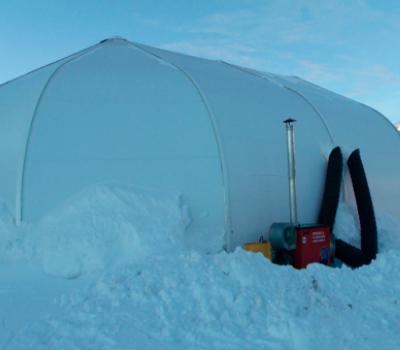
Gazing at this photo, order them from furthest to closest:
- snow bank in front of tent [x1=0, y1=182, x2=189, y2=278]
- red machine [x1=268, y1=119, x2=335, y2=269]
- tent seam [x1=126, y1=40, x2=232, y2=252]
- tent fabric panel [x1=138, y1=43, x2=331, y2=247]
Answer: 1. tent fabric panel [x1=138, y1=43, x2=331, y2=247]
2. tent seam [x1=126, y1=40, x2=232, y2=252]
3. red machine [x1=268, y1=119, x2=335, y2=269]
4. snow bank in front of tent [x1=0, y1=182, x2=189, y2=278]

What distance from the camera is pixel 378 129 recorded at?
12531 mm

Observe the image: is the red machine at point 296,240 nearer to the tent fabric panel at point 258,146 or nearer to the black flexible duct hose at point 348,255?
the black flexible duct hose at point 348,255

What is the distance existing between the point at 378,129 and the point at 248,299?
9250 mm

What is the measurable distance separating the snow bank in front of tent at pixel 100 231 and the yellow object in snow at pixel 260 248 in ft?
3.73

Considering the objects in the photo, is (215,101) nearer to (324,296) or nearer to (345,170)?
(345,170)

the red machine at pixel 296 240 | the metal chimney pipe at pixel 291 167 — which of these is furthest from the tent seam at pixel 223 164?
the metal chimney pipe at pixel 291 167

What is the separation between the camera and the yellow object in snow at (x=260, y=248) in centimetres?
698

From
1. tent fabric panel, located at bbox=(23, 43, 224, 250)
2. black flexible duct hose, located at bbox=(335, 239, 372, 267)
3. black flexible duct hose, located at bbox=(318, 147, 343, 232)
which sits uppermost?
tent fabric panel, located at bbox=(23, 43, 224, 250)

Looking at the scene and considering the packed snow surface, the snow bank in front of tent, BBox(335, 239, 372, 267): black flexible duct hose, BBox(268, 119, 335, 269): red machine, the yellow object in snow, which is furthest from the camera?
BBox(335, 239, 372, 267): black flexible duct hose

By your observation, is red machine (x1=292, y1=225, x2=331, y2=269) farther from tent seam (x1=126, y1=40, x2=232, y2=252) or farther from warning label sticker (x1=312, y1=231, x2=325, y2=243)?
tent seam (x1=126, y1=40, x2=232, y2=252)

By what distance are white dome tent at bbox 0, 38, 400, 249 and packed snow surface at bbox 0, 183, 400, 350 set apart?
1.38 ft

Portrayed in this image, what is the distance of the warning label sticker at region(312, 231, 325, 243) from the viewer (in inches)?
290

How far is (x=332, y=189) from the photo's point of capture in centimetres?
887

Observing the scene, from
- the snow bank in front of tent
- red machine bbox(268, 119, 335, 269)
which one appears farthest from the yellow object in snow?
the snow bank in front of tent
